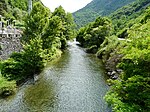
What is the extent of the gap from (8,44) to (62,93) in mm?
15098

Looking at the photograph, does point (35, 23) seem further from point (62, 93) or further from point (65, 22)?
point (65, 22)

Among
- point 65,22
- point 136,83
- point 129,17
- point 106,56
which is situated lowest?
point 106,56

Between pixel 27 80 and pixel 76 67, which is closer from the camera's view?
pixel 27 80

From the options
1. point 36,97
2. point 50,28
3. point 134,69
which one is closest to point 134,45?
point 134,69

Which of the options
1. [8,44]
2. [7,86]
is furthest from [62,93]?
[8,44]

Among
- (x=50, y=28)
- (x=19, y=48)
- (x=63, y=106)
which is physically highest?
(x=50, y=28)

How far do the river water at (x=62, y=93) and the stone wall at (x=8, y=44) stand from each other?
639 cm

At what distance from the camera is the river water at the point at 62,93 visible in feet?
86.4

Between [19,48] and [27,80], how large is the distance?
11280 millimetres

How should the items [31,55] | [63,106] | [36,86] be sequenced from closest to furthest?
1. [63,106]
2. [36,86]
3. [31,55]

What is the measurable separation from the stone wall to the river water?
6.39m

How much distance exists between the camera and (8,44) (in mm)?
41344

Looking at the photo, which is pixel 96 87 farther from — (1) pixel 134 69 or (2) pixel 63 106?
(1) pixel 134 69

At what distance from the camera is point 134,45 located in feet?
64.7
